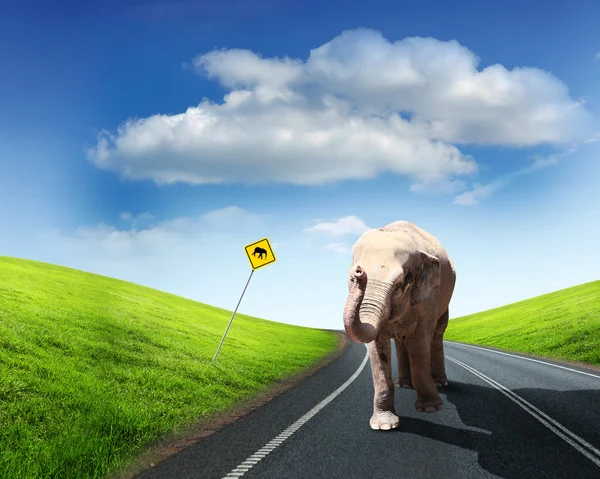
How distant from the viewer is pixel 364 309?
6.41m

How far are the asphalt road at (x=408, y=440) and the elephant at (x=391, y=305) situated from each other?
0.48 meters

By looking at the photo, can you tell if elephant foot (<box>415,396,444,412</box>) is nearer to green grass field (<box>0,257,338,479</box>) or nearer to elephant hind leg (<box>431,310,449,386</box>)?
elephant hind leg (<box>431,310,449,386</box>)

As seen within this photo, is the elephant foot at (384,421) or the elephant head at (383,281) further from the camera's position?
the elephant foot at (384,421)

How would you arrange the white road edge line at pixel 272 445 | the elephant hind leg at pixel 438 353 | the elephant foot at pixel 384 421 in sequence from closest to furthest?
the white road edge line at pixel 272 445 < the elephant foot at pixel 384 421 < the elephant hind leg at pixel 438 353

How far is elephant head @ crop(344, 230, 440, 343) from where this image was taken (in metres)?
5.95

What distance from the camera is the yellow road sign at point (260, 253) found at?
14.4 m

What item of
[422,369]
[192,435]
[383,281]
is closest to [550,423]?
[422,369]

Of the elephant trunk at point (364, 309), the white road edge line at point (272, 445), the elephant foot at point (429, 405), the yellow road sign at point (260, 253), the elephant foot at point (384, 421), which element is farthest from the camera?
the yellow road sign at point (260, 253)

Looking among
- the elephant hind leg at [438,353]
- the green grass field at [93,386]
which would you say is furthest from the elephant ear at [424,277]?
the green grass field at [93,386]

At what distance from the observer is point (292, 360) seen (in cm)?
1917

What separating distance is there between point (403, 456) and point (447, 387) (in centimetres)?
601

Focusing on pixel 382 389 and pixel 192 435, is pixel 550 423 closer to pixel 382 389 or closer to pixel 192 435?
pixel 382 389

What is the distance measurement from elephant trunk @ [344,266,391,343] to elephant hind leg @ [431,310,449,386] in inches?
192

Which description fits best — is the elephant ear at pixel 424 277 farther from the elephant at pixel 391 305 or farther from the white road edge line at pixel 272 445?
the white road edge line at pixel 272 445
